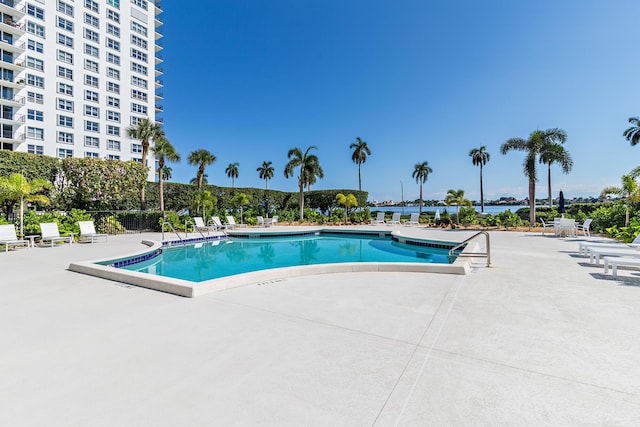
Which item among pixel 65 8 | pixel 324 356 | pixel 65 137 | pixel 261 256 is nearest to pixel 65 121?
pixel 65 137

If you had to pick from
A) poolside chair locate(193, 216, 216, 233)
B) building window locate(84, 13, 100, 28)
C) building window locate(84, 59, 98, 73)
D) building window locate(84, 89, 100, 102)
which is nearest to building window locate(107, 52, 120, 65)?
building window locate(84, 59, 98, 73)

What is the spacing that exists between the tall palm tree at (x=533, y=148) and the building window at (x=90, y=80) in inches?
1799

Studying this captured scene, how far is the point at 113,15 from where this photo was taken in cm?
3953

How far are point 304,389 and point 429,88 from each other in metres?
22.1

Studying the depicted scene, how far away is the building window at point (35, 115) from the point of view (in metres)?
32.6

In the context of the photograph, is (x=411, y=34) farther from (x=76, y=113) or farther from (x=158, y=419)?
(x=76, y=113)

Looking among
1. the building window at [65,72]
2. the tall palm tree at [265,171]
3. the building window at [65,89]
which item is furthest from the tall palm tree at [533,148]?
the building window at [65,72]

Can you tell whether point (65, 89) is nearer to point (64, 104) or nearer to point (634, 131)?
point (64, 104)

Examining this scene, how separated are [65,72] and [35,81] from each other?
315 centimetres

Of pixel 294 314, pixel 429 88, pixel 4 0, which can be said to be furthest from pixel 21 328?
pixel 4 0

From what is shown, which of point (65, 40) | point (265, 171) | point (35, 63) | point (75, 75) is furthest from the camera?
point (265, 171)

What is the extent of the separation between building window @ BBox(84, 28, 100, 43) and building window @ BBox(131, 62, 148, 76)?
4.52 metres

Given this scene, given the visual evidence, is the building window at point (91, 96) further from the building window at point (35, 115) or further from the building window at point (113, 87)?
the building window at point (35, 115)

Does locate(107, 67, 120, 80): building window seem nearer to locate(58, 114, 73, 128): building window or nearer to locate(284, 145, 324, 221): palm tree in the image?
locate(58, 114, 73, 128): building window
